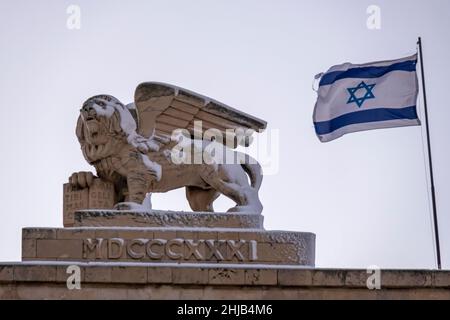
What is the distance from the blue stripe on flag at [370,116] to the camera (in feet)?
84.1

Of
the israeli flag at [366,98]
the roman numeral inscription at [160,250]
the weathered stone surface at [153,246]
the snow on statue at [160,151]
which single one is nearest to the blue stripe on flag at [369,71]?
the israeli flag at [366,98]

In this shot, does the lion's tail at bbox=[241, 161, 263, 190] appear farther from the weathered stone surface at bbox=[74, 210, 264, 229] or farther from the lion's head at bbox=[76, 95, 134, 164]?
the lion's head at bbox=[76, 95, 134, 164]

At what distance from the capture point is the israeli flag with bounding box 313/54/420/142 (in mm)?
25703

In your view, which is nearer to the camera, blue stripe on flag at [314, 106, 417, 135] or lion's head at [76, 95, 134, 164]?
lion's head at [76, 95, 134, 164]

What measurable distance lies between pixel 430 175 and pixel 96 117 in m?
5.87

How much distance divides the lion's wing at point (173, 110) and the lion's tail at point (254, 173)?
31.6 inches

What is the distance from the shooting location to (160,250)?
73.4 ft

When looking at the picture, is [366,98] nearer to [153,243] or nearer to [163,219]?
[163,219]

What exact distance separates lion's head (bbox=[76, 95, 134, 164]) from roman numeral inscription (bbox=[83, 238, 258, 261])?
179 cm

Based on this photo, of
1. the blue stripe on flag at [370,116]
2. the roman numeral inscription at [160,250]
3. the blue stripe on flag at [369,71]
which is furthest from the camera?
the blue stripe on flag at [369,71]

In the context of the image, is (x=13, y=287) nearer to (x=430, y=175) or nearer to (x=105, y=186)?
(x=105, y=186)

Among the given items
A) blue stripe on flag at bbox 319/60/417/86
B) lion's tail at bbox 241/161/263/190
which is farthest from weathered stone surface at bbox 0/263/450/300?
blue stripe on flag at bbox 319/60/417/86

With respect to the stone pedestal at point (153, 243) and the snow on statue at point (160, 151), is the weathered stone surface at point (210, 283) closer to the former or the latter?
the stone pedestal at point (153, 243)

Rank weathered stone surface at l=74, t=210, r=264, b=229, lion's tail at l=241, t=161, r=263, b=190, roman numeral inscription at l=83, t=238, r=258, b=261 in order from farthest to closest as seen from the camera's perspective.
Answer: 1. lion's tail at l=241, t=161, r=263, b=190
2. weathered stone surface at l=74, t=210, r=264, b=229
3. roman numeral inscription at l=83, t=238, r=258, b=261
